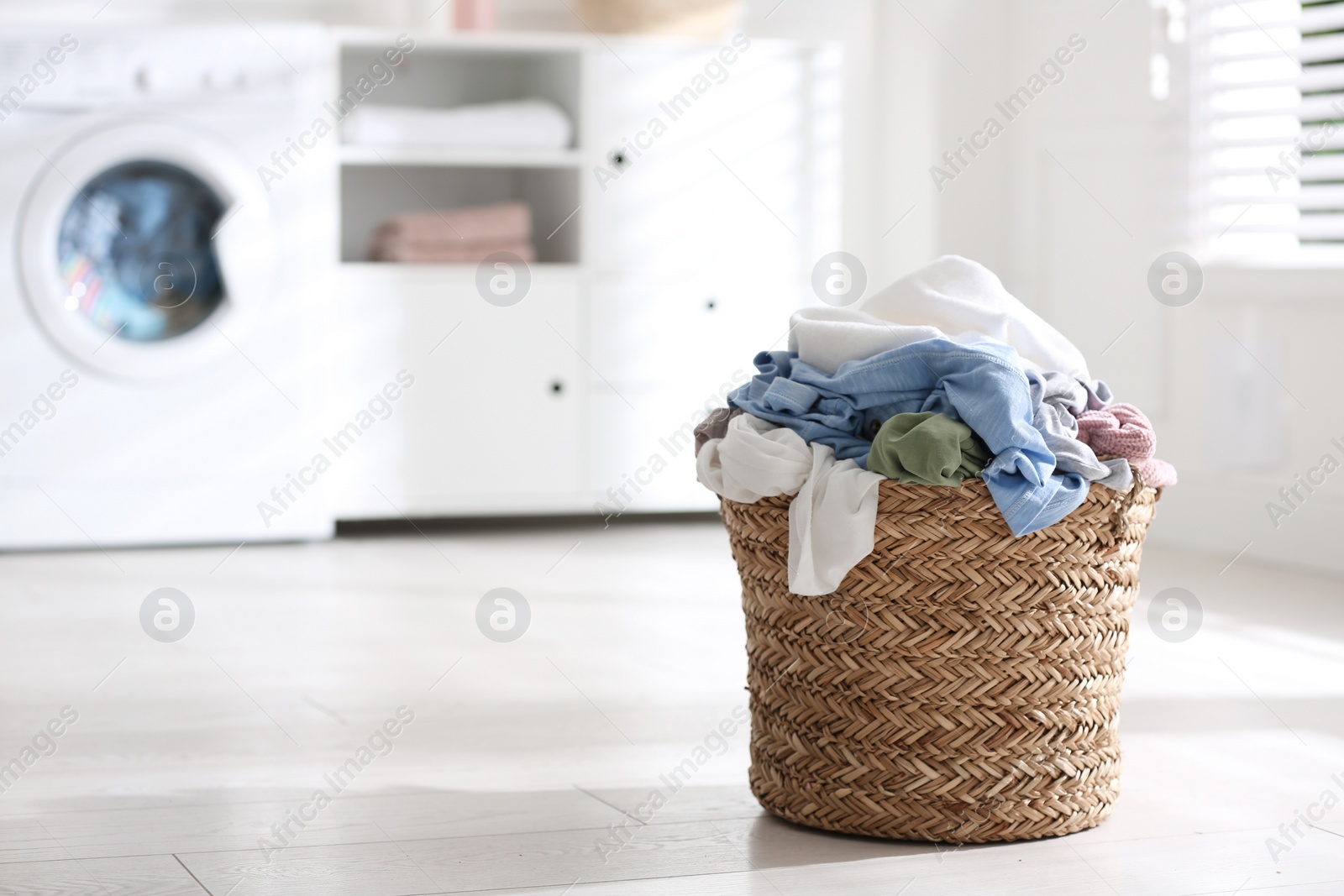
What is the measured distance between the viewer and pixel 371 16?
3.53 m

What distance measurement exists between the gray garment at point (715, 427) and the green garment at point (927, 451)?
0.20 m

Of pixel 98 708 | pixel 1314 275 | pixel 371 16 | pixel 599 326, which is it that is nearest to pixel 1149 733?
pixel 98 708

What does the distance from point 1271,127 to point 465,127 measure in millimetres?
1650

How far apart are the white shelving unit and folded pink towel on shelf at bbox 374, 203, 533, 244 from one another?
86mm

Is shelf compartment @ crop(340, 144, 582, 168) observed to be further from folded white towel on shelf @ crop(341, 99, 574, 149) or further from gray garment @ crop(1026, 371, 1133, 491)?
gray garment @ crop(1026, 371, 1133, 491)

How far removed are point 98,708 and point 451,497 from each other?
1443 mm

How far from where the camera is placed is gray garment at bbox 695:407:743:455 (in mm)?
1423

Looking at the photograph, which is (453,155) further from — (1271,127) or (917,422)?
(917,422)

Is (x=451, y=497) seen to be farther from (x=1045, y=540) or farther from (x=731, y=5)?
(x=1045, y=540)

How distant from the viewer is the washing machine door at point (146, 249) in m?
2.92

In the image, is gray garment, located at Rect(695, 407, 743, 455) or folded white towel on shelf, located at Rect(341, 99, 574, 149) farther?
folded white towel on shelf, located at Rect(341, 99, 574, 149)

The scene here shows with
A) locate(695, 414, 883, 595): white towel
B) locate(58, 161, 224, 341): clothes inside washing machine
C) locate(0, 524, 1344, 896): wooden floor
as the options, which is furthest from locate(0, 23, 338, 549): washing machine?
locate(695, 414, 883, 595): white towel

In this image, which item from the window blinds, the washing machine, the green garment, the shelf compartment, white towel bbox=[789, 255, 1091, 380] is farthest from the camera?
the shelf compartment

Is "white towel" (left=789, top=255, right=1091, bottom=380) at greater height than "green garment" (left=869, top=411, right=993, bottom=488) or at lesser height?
greater
